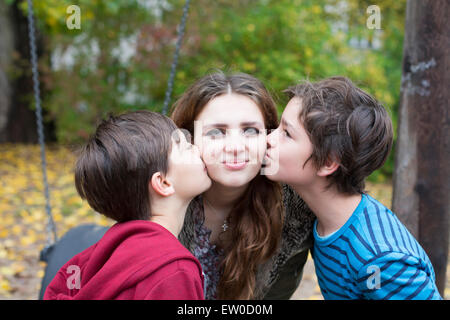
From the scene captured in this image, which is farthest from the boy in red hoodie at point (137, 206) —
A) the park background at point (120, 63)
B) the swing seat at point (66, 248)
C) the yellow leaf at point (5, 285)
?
the park background at point (120, 63)

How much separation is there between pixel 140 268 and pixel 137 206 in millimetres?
305

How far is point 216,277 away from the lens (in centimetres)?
221

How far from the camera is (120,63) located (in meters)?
7.07

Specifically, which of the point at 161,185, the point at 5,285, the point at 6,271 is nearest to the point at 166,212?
the point at 161,185

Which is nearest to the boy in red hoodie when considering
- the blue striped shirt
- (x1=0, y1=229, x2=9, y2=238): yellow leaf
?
the blue striped shirt

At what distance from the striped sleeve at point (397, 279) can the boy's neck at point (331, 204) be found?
0.26m

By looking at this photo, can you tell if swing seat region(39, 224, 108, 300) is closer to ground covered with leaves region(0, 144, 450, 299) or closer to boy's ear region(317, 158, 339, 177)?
ground covered with leaves region(0, 144, 450, 299)

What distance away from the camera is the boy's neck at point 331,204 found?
1.87m

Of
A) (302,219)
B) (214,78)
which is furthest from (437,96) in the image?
(214,78)

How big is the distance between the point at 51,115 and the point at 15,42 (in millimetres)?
1393

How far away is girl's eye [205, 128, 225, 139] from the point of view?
1859mm

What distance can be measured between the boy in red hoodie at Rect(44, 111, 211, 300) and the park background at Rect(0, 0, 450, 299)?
265cm

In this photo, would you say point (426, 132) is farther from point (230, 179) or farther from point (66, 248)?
point (66, 248)
